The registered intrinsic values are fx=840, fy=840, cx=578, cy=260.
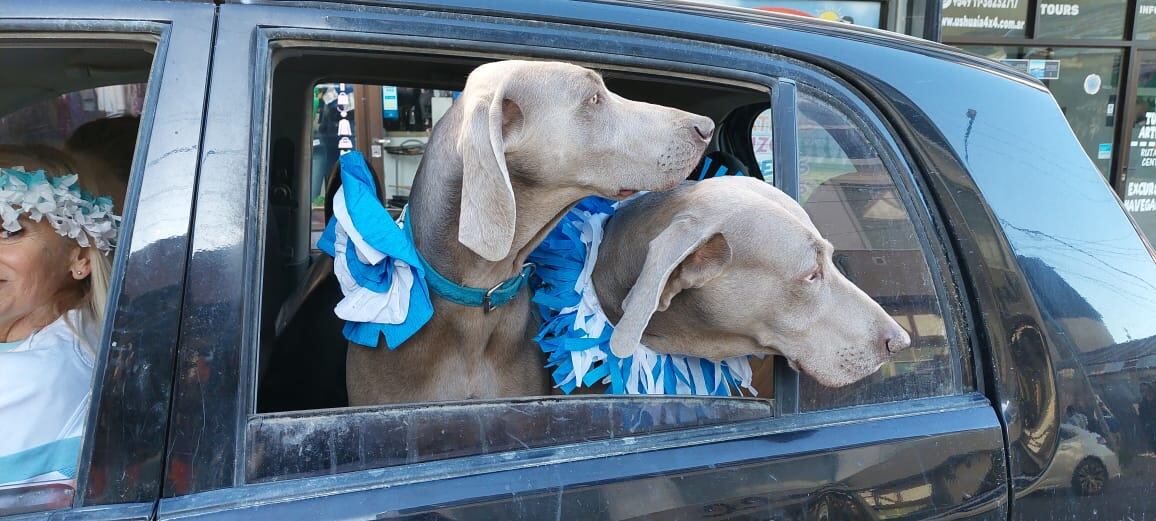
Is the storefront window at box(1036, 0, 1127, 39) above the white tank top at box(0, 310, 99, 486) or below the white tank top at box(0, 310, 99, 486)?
above

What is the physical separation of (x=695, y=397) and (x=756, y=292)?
1.13 ft

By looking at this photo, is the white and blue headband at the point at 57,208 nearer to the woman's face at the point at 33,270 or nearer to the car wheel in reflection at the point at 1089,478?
the woman's face at the point at 33,270

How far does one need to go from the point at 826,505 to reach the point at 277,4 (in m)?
Answer: 1.28

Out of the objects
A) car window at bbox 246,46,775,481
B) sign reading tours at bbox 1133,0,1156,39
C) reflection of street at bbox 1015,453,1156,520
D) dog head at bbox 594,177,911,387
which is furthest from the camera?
sign reading tours at bbox 1133,0,1156,39

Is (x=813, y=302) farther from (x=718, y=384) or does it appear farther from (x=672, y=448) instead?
(x=672, y=448)

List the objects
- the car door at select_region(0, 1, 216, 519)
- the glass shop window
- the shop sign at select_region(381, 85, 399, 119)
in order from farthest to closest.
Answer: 1. the shop sign at select_region(381, 85, 399, 119)
2. the glass shop window
3. the car door at select_region(0, 1, 216, 519)

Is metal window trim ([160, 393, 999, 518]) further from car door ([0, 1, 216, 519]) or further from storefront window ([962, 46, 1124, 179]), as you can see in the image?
storefront window ([962, 46, 1124, 179])

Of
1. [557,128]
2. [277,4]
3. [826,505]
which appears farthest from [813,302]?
[277,4]

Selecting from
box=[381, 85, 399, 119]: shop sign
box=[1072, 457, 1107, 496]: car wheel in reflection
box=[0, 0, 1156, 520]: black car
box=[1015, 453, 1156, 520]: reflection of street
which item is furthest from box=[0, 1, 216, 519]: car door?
box=[381, 85, 399, 119]: shop sign

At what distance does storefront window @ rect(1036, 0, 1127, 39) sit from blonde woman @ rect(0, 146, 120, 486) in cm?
786

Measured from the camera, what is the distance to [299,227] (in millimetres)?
3215

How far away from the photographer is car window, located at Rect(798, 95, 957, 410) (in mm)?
1713

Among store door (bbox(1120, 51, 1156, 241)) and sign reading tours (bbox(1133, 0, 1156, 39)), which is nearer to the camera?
sign reading tours (bbox(1133, 0, 1156, 39))

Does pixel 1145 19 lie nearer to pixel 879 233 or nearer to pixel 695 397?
pixel 879 233
